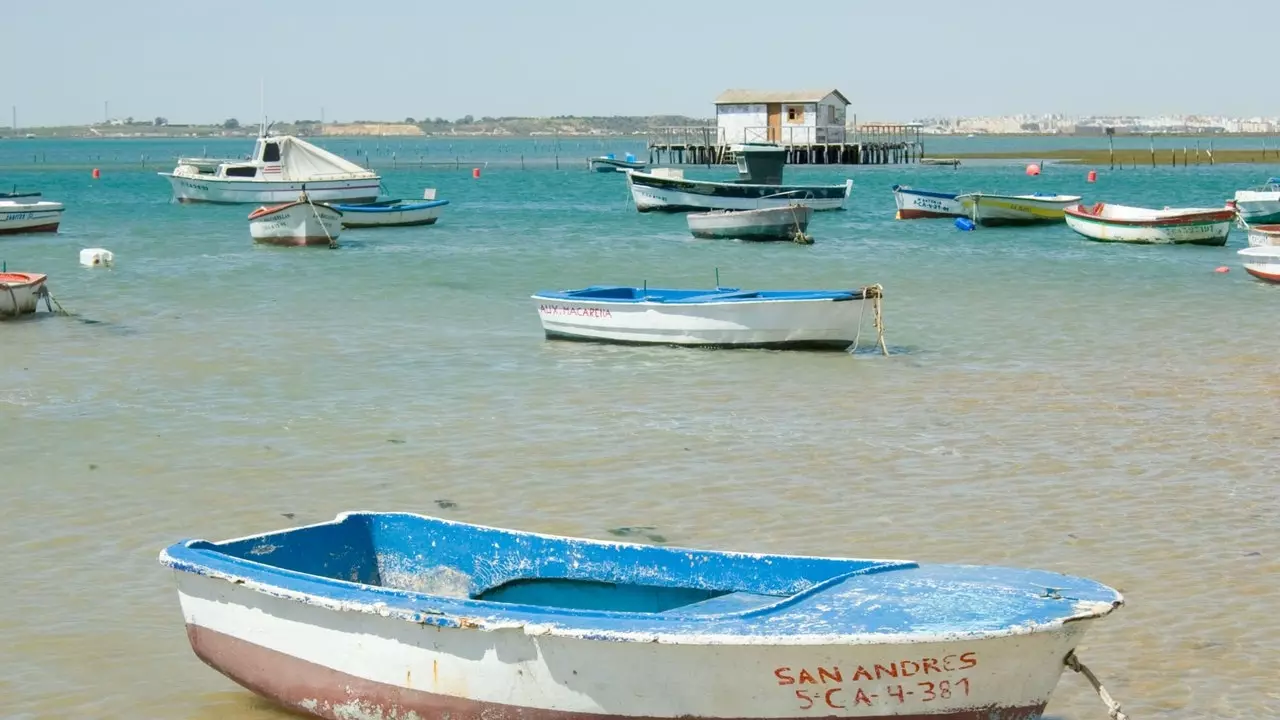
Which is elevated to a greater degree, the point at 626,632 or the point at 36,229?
the point at 626,632

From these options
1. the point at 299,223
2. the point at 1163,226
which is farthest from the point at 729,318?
the point at 299,223

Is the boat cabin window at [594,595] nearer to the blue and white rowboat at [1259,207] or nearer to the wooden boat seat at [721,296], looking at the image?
the wooden boat seat at [721,296]

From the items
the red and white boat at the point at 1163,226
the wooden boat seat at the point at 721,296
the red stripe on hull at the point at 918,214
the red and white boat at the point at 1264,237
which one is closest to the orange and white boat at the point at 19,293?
the wooden boat seat at the point at 721,296

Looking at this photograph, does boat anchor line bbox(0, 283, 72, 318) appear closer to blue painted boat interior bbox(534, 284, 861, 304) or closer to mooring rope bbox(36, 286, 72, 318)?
mooring rope bbox(36, 286, 72, 318)

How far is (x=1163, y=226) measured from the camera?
37.7 m

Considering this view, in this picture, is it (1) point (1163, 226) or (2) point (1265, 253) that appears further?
(1) point (1163, 226)

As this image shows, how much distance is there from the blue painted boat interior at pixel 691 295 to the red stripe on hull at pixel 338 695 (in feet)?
42.8

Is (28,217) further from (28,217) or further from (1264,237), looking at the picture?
(1264,237)

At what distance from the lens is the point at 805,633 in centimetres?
616

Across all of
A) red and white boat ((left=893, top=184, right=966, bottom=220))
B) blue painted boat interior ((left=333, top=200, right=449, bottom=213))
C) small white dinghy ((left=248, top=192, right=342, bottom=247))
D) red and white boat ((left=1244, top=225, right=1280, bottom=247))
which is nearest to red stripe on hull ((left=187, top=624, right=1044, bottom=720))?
red and white boat ((left=1244, top=225, right=1280, bottom=247))

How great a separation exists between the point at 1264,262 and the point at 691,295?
13.0 metres

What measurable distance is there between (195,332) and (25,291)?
9.58 feet

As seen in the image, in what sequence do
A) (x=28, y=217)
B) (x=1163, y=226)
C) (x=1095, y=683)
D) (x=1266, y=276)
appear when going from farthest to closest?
1. (x=28, y=217)
2. (x=1163, y=226)
3. (x=1266, y=276)
4. (x=1095, y=683)

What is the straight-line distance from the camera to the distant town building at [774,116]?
95.4 metres
